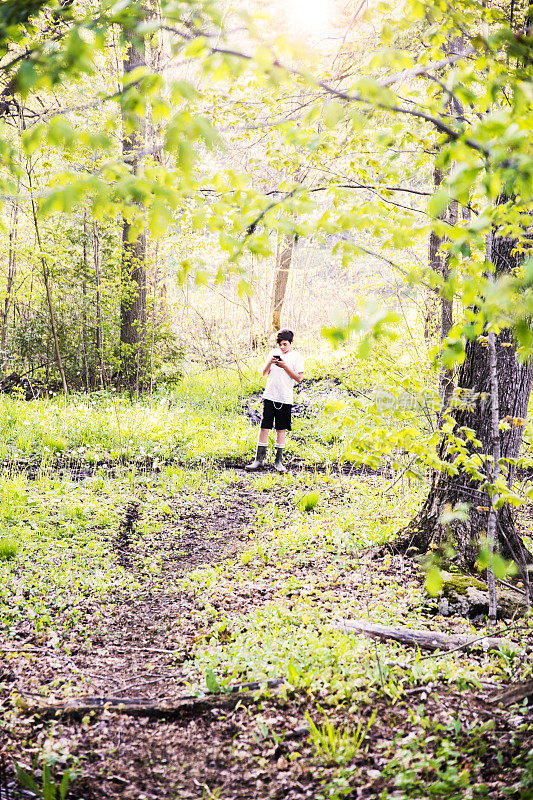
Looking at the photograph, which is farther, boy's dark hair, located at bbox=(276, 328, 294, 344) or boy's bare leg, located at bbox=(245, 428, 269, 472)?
boy's bare leg, located at bbox=(245, 428, 269, 472)

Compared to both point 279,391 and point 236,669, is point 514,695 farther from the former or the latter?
point 279,391

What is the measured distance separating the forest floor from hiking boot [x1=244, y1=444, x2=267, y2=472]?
76.7 inches

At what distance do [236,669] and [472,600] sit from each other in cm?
162

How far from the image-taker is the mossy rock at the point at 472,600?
357cm

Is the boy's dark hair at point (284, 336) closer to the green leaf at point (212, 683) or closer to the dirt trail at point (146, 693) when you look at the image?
the dirt trail at point (146, 693)


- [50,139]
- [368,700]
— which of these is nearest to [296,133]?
[50,139]

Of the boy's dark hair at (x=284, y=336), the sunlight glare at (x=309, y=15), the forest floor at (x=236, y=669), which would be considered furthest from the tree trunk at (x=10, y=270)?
the sunlight glare at (x=309, y=15)

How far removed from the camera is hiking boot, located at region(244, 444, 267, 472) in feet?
24.6

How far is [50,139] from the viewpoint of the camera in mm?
1688

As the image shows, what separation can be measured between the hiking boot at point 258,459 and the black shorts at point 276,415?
313mm

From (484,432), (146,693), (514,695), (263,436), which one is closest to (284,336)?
(263,436)

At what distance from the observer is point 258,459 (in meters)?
7.60

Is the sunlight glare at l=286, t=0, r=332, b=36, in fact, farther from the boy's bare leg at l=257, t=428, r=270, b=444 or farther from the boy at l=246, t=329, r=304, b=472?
the boy's bare leg at l=257, t=428, r=270, b=444

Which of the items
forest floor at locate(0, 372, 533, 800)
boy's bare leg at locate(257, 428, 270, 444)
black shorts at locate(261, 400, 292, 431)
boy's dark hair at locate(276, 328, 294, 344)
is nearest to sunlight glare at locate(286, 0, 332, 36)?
boy's dark hair at locate(276, 328, 294, 344)
